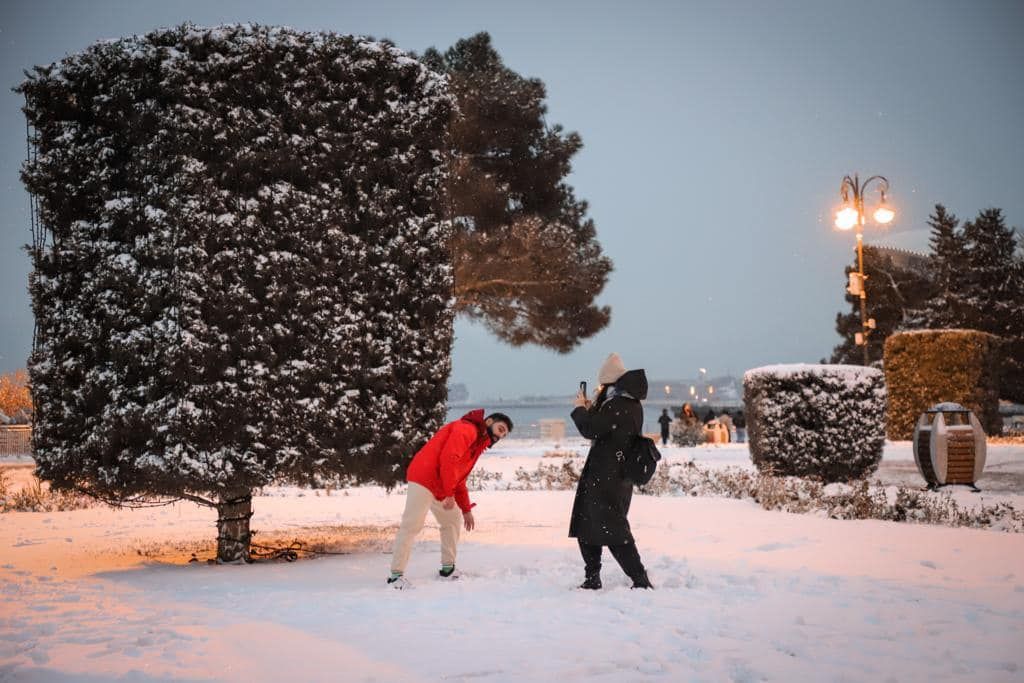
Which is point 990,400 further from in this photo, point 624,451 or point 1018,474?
point 624,451

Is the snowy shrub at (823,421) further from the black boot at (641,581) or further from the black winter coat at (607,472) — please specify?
the black boot at (641,581)

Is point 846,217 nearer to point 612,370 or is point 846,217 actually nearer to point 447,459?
point 612,370

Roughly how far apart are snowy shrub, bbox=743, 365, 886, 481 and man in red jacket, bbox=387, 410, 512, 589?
8276mm

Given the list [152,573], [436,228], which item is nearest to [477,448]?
[436,228]

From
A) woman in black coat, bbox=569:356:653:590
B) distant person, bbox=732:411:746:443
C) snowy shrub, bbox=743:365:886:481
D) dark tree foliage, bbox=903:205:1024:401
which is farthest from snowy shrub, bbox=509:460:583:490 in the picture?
dark tree foliage, bbox=903:205:1024:401

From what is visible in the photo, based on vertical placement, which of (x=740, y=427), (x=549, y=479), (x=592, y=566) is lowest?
(x=740, y=427)

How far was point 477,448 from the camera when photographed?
25.4 ft

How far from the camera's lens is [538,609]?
6.22 meters

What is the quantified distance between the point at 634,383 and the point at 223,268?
4068 mm

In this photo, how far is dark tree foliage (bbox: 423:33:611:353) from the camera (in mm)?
22438

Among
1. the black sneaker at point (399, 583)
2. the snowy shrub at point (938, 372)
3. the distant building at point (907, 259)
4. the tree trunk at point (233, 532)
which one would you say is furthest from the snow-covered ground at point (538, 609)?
the distant building at point (907, 259)

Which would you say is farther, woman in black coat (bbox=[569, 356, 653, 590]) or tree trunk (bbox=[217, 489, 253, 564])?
tree trunk (bbox=[217, 489, 253, 564])

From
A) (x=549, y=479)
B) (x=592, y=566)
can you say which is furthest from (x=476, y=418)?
(x=549, y=479)

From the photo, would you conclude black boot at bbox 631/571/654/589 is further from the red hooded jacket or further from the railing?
the railing
